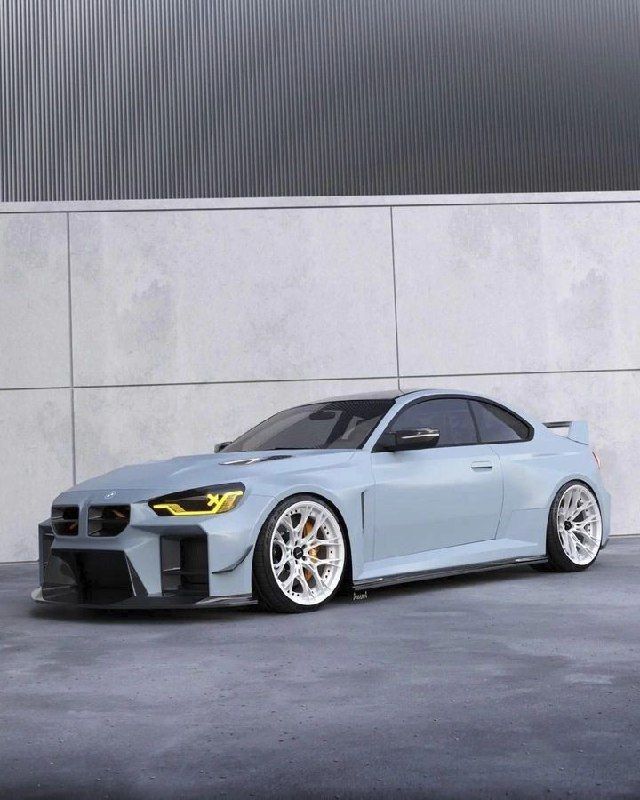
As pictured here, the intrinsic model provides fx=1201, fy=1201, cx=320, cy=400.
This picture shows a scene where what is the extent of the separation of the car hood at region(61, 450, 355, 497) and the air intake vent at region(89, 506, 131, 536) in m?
0.14

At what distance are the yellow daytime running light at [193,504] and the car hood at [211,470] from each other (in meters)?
0.05

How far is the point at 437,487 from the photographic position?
7.90 m

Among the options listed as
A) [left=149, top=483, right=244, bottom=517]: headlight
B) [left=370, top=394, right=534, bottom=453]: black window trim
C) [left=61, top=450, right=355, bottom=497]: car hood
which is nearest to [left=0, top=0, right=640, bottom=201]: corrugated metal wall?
[left=370, top=394, right=534, bottom=453]: black window trim

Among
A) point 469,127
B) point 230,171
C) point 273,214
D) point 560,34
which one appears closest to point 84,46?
point 230,171

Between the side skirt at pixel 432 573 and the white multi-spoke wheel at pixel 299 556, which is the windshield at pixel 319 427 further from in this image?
the side skirt at pixel 432 573

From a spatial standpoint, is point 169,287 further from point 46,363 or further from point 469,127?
point 469,127

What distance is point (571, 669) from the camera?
16.8ft

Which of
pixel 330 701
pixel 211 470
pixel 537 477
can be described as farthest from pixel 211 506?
pixel 537 477

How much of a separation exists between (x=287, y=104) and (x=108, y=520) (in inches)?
310

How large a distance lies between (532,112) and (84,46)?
17.2 feet

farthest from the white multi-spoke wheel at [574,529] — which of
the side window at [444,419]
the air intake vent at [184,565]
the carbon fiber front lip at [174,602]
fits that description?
the air intake vent at [184,565]

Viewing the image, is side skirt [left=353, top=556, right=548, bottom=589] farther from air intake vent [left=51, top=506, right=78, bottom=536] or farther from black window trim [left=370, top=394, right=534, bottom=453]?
air intake vent [left=51, top=506, right=78, bottom=536]

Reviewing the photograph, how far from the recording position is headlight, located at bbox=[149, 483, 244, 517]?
6828mm

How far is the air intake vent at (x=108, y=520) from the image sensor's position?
6902 mm
